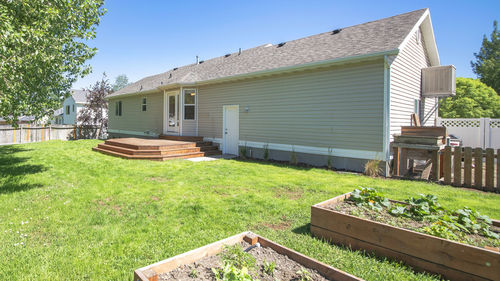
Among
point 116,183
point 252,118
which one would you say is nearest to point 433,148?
point 252,118

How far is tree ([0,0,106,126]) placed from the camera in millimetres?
5105

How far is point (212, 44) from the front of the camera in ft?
58.9

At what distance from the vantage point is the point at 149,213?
4.17m

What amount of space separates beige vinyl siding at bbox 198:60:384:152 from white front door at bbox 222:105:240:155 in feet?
0.83

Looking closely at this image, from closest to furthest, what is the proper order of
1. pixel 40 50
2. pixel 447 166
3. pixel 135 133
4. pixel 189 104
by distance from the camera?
1. pixel 40 50
2. pixel 447 166
3. pixel 189 104
4. pixel 135 133

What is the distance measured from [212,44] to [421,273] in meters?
17.8

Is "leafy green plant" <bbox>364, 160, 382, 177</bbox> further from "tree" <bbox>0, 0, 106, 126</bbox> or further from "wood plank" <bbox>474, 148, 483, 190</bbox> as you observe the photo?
"tree" <bbox>0, 0, 106, 126</bbox>

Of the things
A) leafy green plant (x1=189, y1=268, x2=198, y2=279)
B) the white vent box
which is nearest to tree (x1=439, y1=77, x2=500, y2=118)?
the white vent box

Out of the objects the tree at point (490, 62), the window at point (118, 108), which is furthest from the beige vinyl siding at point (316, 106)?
the tree at point (490, 62)

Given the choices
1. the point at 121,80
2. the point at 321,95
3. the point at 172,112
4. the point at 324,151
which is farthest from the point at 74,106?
the point at 121,80

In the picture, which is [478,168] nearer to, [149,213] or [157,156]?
[149,213]

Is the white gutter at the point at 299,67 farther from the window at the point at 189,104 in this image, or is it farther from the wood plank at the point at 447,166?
the wood plank at the point at 447,166

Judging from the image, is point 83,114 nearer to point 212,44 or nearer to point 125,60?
point 125,60

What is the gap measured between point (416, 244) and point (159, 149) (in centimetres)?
963
